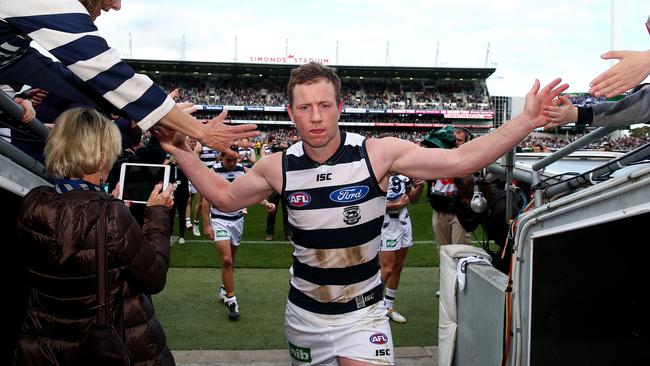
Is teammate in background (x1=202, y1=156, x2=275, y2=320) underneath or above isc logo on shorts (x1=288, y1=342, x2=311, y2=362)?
underneath

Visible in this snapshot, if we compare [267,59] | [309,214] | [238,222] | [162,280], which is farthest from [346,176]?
[267,59]

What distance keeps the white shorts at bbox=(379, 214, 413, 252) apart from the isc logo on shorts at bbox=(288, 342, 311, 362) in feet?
11.9

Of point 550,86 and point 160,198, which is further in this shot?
point 160,198

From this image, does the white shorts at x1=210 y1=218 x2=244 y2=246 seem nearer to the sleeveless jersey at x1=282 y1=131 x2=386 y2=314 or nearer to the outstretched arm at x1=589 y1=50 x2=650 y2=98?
the sleeveless jersey at x1=282 y1=131 x2=386 y2=314

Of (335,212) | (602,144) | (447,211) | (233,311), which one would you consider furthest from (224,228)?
(602,144)

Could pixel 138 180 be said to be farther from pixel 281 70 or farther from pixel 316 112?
pixel 281 70

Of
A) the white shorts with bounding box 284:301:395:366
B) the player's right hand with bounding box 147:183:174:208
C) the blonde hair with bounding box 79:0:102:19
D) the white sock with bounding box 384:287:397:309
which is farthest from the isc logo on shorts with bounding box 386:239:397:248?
the blonde hair with bounding box 79:0:102:19

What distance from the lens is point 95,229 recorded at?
7.34 ft

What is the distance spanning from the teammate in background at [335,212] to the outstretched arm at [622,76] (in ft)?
2.53

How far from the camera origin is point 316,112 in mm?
2875

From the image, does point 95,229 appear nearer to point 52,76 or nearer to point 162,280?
point 162,280

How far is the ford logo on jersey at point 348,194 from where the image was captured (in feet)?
9.40

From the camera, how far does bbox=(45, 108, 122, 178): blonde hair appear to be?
2.40 m

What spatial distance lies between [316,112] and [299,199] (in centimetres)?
48
